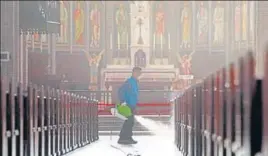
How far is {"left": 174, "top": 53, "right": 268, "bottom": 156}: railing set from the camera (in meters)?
2.71

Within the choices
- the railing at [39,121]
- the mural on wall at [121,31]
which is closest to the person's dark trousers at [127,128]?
the railing at [39,121]

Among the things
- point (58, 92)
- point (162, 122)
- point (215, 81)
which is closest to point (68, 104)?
point (58, 92)

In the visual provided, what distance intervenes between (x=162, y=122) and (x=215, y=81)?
8822 mm

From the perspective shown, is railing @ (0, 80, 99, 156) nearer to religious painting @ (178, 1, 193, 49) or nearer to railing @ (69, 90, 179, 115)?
railing @ (69, 90, 179, 115)

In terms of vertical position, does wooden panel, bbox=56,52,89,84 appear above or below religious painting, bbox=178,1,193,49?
below

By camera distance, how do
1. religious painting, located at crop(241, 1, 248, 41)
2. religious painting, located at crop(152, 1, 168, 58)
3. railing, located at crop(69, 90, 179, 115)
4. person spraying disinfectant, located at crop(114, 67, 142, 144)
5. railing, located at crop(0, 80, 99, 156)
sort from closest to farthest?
railing, located at crop(0, 80, 99, 156) < person spraying disinfectant, located at crop(114, 67, 142, 144) < railing, located at crop(69, 90, 179, 115) < religious painting, located at crop(241, 1, 248, 41) < religious painting, located at crop(152, 1, 168, 58)

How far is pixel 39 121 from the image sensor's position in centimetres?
540

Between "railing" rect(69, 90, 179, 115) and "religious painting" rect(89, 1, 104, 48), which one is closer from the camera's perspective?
"railing" rect(69, 90, 179, 115)

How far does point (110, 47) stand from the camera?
17391mm

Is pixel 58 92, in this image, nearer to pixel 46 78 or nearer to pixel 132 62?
pixel 46 78

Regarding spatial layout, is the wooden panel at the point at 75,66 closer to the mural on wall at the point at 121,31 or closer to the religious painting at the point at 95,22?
the religious painting at the point at 95,22

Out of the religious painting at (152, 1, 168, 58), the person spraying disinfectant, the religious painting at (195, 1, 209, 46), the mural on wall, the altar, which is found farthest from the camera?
the religious painting at (195, 1, 209, 46)

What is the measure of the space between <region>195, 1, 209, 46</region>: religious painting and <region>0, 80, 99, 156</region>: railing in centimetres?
907

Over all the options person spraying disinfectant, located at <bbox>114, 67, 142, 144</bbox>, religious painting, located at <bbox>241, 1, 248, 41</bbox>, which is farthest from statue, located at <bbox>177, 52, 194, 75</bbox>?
person spraying disinfectant, located at <bbox>114, 67, 142, 144</bbox>
